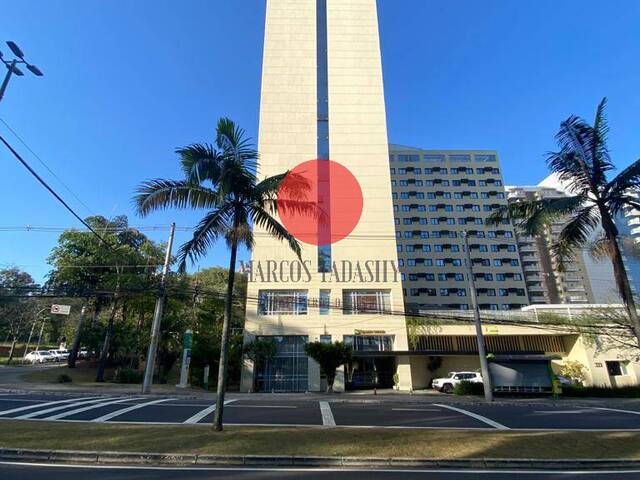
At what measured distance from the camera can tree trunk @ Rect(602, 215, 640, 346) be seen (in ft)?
35.3

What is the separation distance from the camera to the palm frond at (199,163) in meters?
10.2

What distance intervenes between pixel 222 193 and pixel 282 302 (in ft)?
80.2

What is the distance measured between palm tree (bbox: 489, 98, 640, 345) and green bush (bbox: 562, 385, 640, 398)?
695 inches

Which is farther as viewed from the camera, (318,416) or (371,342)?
(371,342)

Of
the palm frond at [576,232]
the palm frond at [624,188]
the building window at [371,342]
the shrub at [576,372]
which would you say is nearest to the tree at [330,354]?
the building window at [371,342]

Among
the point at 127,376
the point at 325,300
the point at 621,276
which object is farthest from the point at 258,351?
the point at 621,276

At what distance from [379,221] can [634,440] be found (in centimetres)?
2903

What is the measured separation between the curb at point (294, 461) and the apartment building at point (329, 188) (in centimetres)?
2213

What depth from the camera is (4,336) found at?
2064 inches

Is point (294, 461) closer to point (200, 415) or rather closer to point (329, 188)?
point (200, 415)

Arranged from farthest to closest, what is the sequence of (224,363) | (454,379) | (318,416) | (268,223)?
(454,379) → (318,416) → (268,223) → (224,363)

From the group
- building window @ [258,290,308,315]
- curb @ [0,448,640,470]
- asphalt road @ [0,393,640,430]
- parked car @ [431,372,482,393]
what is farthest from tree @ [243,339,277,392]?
curb @ [0,448,640,470]

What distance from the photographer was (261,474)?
21.2ft

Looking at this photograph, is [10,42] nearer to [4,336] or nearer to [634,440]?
[634,440]
